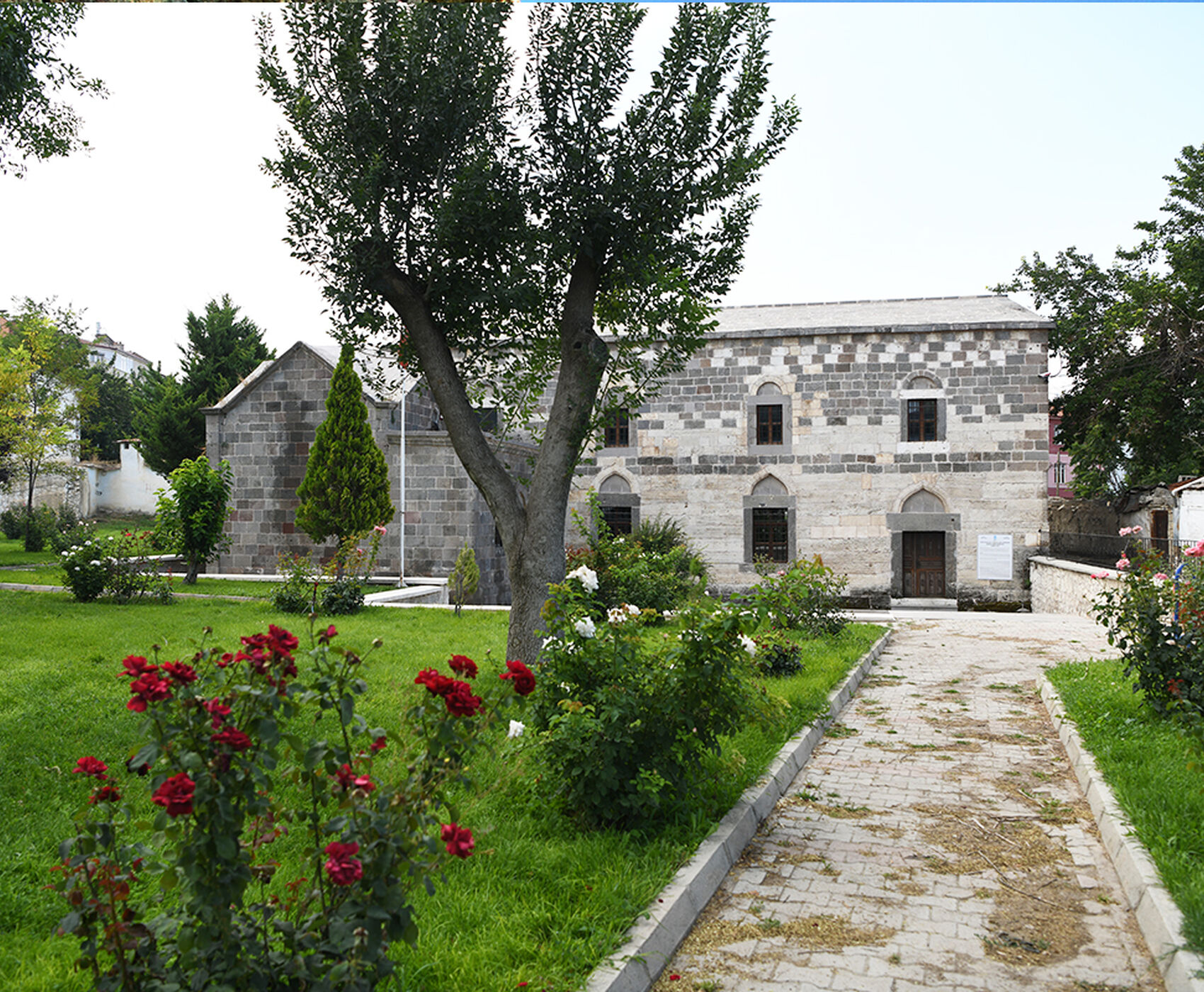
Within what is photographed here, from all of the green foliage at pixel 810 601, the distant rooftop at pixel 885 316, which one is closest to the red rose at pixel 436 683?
the green foliage at pixel 810 601

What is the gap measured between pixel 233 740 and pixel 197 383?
112ft

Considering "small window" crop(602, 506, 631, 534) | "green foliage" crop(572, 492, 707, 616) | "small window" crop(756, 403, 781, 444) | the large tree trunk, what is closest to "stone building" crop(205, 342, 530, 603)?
"small window" crop(602, 506, 631, 534)

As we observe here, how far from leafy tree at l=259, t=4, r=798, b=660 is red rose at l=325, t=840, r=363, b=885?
550cm

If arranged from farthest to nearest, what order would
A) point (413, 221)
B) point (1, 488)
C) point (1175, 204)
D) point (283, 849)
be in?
1. point (1, 488)
2. point (1175, 204)
3. point (413, 221)
4. point (283, 849)

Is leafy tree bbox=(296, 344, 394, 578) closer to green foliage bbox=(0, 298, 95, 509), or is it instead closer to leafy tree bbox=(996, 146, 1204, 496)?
green foliage bbox=(0, 298, 95, 509)

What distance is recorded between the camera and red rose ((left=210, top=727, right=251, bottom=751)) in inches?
95.0

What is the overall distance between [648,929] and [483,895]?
76cm

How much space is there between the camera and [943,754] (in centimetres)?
709

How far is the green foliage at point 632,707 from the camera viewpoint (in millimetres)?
4715

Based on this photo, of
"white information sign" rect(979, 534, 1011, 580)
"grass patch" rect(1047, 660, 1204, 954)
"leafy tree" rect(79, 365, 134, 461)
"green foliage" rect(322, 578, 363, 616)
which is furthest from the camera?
"leafy tree" rect(79, 365, 134, 461)

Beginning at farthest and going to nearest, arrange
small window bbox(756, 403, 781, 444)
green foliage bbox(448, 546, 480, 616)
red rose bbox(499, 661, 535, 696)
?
1. small window bbox(756, 403, 781, 444)
2. green foliage bbox(448, 546, 480, 616)
3. red rose bbox(499, 661, 535, 696)

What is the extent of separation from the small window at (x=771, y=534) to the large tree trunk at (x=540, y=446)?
602 inches

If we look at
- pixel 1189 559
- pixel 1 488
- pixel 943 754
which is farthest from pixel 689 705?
pixel 1 488

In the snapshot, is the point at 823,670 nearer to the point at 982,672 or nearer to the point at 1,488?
the point at 982,672
